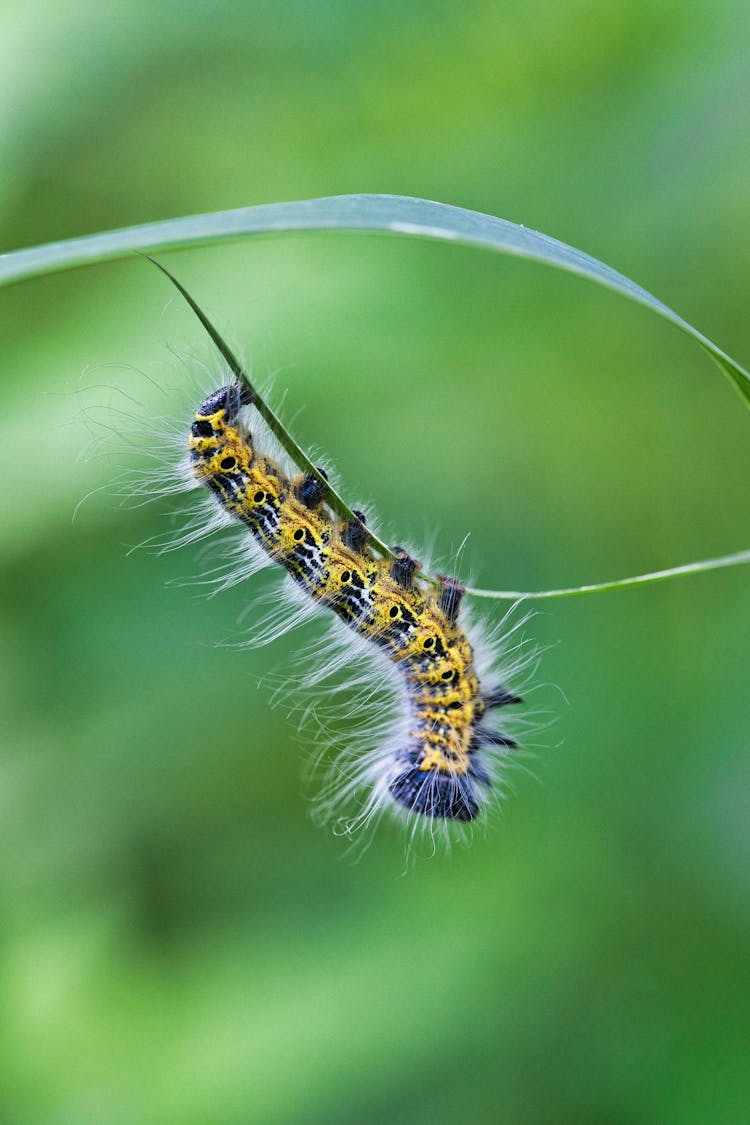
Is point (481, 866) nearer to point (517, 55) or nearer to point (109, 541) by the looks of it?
point (109, 541)

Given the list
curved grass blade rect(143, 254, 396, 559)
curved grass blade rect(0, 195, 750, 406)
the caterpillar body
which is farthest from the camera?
the caterpillar body

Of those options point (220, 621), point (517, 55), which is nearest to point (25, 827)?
point (220, 621)

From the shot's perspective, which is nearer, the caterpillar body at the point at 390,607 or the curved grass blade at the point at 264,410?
the curved grass blade at the point at 264,410

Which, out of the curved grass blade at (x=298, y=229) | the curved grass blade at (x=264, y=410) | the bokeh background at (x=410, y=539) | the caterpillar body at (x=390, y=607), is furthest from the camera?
the bokeh background at (x=410, y=539)

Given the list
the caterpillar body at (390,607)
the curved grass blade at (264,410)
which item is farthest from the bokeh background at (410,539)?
the curved grass blade at (264,410)

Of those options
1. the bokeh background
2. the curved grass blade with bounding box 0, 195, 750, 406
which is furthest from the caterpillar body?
the curved grass blade with bounding box 0, 195, 750, 406

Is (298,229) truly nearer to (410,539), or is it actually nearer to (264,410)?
(264,410)

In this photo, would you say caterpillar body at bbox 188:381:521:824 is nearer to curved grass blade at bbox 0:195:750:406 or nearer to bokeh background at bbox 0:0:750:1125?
bokeh background at bbox 0:0:750:1125

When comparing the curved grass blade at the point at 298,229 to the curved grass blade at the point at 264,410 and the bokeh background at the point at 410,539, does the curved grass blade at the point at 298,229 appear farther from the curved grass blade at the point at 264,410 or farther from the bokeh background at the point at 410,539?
the bokeh background at the point at 410,539
